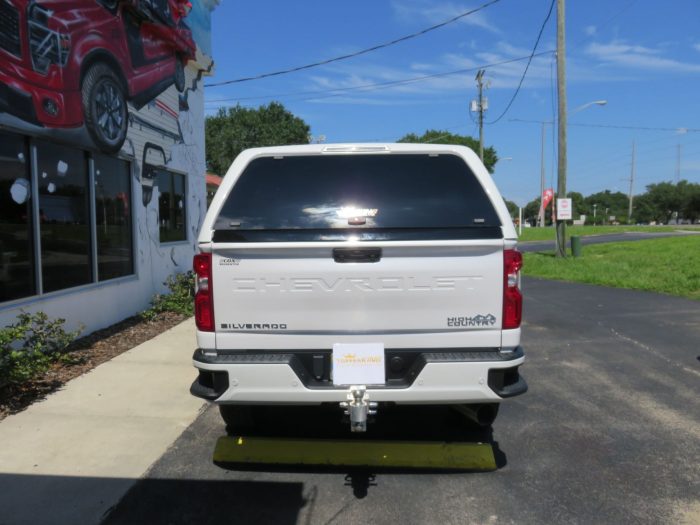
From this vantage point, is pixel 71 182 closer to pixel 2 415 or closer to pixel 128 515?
pixel 2 415

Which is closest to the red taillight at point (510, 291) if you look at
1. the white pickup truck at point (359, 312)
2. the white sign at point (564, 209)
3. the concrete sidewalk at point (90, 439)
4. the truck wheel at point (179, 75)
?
the white pickup truck at point (359, 312)

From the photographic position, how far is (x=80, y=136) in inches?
281

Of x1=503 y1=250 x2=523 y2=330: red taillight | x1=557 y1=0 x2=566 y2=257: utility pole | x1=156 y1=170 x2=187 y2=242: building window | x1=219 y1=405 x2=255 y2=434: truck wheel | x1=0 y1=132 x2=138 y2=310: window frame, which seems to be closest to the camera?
x1=503 y1=250 x2=523 y2=330: red taillight

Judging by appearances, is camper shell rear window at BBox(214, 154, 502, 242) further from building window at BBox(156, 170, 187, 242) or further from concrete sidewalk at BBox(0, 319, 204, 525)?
building window at BBox(156, 170, 187, 242)

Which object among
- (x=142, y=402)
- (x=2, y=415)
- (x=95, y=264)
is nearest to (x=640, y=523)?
(x=142, y=402)

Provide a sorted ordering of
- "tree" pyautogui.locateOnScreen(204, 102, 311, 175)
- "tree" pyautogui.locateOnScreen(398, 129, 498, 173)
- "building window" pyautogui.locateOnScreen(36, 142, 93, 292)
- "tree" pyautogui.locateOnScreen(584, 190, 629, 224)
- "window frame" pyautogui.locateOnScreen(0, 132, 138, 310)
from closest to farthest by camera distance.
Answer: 1. "window frame" pyautogui.locateOnScreen(0, 132, 138, 310)
2. "building window" pyautogui.locateOnScreen(36, 142, 93, 292)
3. "tree" pyautogui.locateOnScreen(204, 102, 311, 175)
4. "tree" pyautogui.locateOnScreen(398, 129, 498, 173)
5. "tree" pyautogui.locateOnScreen(584, 190, 629, 224)

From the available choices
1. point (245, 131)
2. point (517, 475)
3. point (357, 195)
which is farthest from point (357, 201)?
point (245, 131)

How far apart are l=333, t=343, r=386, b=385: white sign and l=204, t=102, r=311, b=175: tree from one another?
36.4m

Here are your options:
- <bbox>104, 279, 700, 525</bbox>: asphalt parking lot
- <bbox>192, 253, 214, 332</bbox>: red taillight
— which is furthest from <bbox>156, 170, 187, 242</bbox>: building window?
<bbox>192, 253, 214, 332</bbox>: red taillight

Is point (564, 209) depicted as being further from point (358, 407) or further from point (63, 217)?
point (358, 407)

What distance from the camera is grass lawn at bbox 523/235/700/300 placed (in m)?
12.4

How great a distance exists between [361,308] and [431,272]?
451 mm

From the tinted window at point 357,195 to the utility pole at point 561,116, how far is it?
691 inches

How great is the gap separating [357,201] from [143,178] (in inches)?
270
